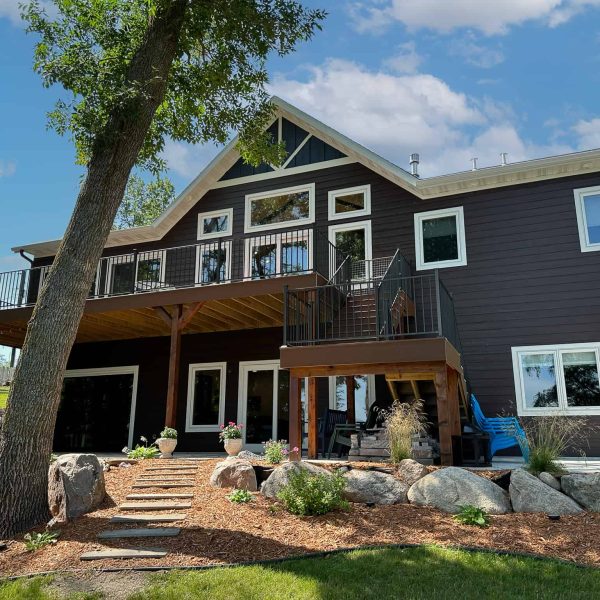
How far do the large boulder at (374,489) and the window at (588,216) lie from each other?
20.6 feet

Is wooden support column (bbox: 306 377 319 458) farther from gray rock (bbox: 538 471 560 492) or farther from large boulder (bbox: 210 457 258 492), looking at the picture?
gray rock (bbox: 538 471 560 492)

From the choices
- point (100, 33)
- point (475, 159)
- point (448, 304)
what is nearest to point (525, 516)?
point (448, 304)

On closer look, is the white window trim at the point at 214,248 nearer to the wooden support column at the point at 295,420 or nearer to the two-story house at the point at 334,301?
the two-story house at the point at 334,301

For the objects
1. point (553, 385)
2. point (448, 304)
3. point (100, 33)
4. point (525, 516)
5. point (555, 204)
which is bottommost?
point (525, 516)

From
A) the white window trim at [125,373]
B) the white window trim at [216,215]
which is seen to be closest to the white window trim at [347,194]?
the white window trim at [216,215]

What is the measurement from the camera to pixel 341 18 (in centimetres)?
977

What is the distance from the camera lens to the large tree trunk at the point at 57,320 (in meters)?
5.29

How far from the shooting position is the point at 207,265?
42.7 feet

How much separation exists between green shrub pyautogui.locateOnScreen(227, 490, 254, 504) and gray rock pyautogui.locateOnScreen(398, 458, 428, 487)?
69.7 inches

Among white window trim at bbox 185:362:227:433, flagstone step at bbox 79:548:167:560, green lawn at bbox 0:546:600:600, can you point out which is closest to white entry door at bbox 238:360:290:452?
white window trim at bbox 185:362:227:433

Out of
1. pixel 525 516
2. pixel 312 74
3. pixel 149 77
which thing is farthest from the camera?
pixel 312 74

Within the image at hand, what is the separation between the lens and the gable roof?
10.3m

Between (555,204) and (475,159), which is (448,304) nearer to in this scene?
(555,204)

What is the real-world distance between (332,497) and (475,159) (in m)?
9.64
